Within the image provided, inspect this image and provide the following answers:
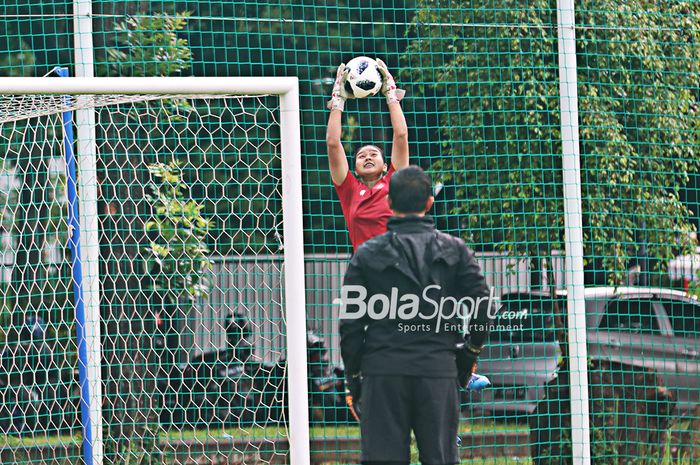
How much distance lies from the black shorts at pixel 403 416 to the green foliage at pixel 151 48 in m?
3.65

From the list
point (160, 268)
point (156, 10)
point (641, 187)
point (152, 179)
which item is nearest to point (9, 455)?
point (160, 268)

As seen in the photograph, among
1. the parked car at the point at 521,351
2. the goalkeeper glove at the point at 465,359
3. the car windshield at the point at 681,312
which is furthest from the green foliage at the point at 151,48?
the car windshield at the point at 681,312

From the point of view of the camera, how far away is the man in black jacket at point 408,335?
4.08 metres

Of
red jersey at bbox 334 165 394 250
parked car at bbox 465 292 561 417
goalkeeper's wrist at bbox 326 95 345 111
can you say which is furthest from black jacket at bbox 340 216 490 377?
parked car at bbox 465 292 561 417

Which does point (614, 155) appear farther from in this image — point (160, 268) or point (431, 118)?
point (160, 268)

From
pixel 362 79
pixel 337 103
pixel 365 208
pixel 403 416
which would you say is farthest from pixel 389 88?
pixel 403 416

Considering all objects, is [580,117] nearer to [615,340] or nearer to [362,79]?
[615,340]

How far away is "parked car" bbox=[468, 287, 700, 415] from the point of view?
789 cm

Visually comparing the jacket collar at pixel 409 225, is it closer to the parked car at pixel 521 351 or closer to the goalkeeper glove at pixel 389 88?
the goalkeeper glove at pixel 389 88

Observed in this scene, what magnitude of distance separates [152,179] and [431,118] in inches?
91.7

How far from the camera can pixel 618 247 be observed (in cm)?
748

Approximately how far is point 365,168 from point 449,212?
2.77 meters

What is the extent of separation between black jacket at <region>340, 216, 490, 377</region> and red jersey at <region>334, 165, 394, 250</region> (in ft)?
3.15

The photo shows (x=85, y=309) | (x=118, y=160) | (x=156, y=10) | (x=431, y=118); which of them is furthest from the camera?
(x=156, y=10)
